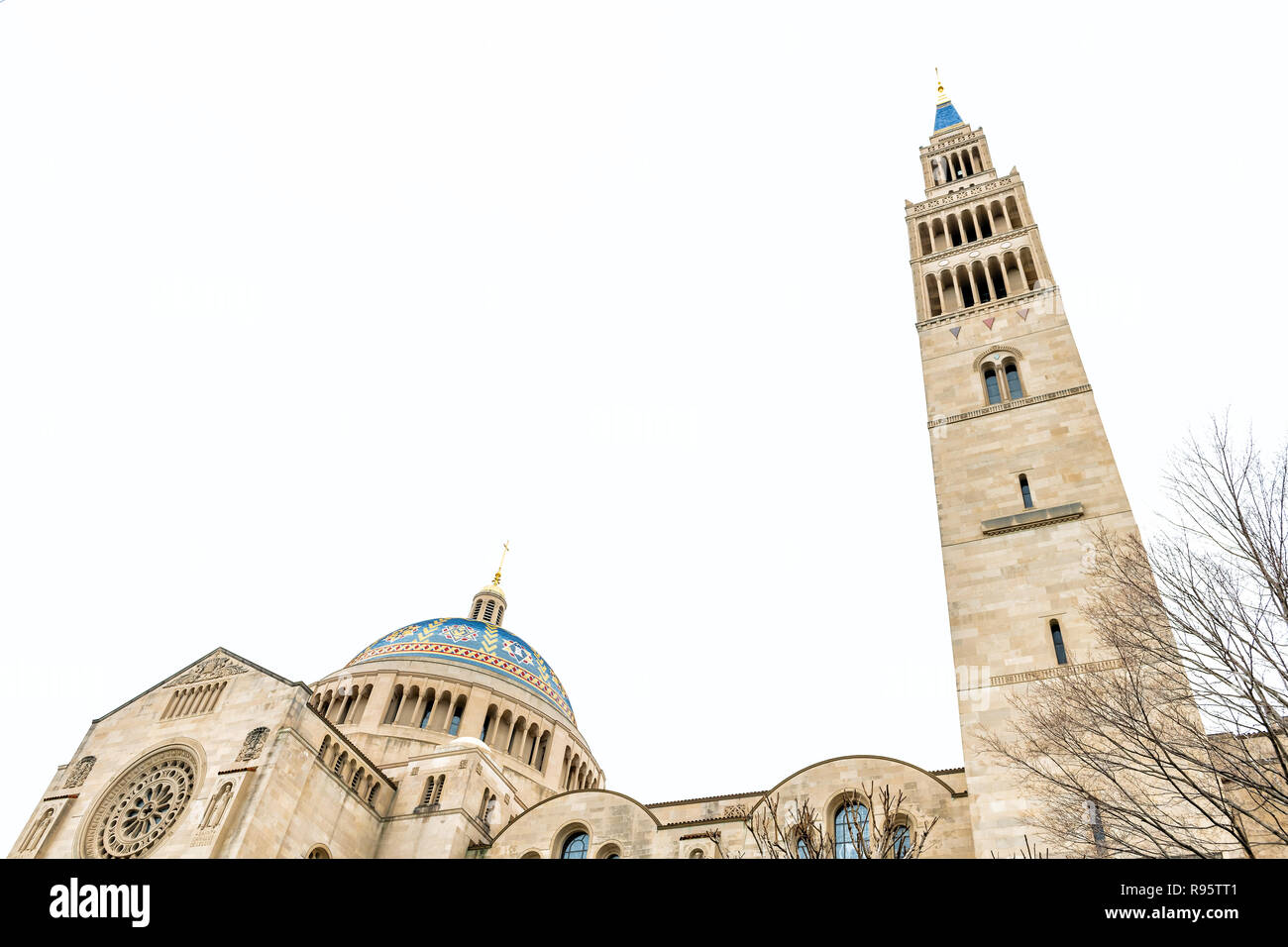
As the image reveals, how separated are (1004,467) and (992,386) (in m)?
4.15

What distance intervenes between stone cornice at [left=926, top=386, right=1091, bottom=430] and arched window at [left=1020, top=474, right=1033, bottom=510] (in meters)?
2.97

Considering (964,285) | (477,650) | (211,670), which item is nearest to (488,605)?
(477,650)

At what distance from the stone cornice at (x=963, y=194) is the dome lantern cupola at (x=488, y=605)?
34.4 m

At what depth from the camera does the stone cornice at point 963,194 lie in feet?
117

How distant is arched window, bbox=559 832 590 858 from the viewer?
87.5ft

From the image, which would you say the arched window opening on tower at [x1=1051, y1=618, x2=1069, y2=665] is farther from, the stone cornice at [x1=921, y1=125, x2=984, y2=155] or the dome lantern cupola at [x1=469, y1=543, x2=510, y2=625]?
the dome lantern cupola at [x1=469, y1=543, x2=510, y2=625]

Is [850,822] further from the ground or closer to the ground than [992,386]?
closer to the ground

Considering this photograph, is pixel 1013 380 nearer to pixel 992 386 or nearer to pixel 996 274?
pixel 992 386

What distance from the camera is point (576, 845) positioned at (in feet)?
88.9

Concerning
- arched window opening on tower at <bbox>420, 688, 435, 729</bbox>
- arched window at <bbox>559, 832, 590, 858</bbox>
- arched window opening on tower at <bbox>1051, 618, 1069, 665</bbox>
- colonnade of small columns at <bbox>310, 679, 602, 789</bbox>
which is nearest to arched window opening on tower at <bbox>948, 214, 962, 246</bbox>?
arched window opening on tower at <bbox>1051, 618, 1069, 665</bbox>

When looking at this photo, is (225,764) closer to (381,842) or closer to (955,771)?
(381,842)
